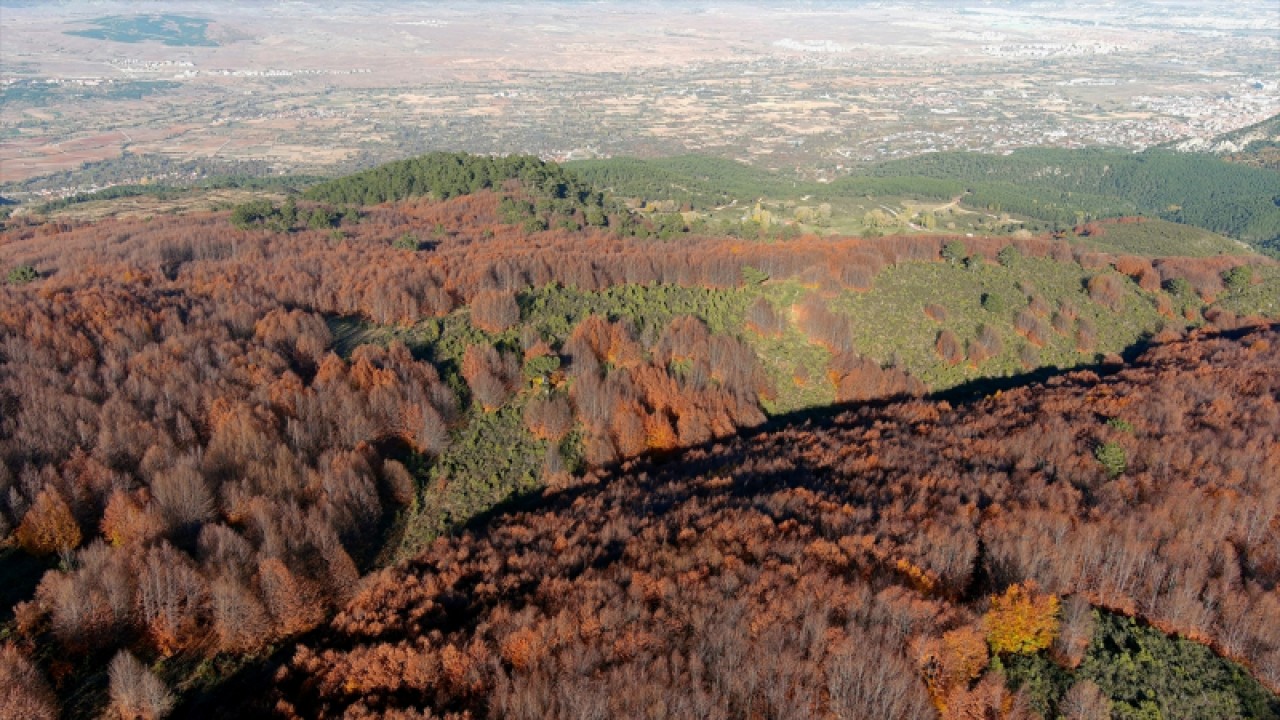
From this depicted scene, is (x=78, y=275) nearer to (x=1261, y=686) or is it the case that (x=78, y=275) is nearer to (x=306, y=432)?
(x=306, y=432)

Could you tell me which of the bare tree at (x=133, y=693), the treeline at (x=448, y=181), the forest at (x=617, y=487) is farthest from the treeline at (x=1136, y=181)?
the bare tree at (x=133, y=693)

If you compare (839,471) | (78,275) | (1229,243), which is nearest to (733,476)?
(839,471)

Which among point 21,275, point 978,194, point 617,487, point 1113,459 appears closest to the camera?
point 1113,459

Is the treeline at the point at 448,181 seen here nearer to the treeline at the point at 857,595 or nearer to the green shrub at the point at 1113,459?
the treeline at the point at 857,595

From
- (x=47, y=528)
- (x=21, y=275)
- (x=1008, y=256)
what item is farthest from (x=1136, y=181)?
(x=47, y=528)

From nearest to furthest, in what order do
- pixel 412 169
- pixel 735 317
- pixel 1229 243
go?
pixel 735 317 → pixel 412 169 → pixel 1229 243

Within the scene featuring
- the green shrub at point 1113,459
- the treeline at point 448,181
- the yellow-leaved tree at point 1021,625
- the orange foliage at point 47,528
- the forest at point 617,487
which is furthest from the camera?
the treeline at point 448,181

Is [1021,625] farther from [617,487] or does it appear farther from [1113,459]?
[617,487]
